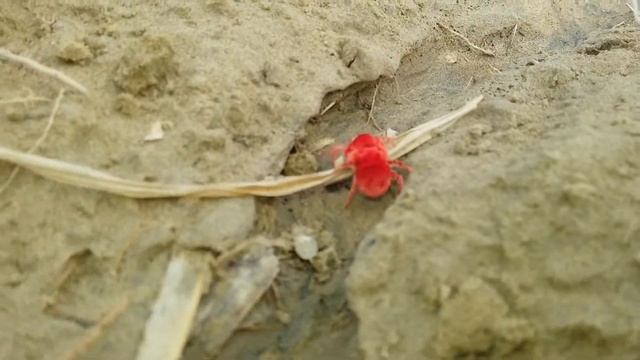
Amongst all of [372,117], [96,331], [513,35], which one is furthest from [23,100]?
[513,35]

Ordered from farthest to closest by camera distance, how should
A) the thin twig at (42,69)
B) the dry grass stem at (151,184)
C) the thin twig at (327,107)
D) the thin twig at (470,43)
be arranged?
the thin twig at (470,43) < the thin twig at (327,107) < the thin twig at (42,69) < the dry grass stem at (151,184)

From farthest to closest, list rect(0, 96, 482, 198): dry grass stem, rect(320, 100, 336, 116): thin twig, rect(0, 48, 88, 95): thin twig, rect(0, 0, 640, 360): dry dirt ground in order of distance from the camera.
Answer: rect(320, 100, 336, 116): thin twig → rect(0, 48, 88, 95): thin twig → rect(0, 96, 482, 198): dry grass stem → rect(0, 0, 640, 360): dry dirt ground

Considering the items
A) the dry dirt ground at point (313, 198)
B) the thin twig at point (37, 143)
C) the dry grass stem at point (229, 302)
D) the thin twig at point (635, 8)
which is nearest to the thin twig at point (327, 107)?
the dry dirt ground at point (313, 198)

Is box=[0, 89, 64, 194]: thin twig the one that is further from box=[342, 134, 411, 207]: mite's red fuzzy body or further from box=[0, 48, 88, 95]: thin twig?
box=[342, 134, 411, 207]: mite's red fuzzy body

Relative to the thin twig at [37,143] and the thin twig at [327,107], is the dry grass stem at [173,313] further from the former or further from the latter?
the thin twig at [327,107]

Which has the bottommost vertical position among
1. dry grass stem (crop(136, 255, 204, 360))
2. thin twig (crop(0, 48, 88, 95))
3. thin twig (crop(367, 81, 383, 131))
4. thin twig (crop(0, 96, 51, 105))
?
dry grass stem (crop(136, 255, 204, 360))

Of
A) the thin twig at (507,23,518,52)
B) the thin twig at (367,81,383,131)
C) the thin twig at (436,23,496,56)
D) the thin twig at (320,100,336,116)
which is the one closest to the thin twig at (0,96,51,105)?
the thin twig at (320,100,336,116)

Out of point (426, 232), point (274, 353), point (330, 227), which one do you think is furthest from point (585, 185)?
point (274, 353)
